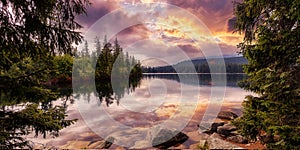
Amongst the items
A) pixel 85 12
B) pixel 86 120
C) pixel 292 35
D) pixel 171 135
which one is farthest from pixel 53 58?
pixel 86 120

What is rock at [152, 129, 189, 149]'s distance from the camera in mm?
11398

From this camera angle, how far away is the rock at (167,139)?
11398 millimetres

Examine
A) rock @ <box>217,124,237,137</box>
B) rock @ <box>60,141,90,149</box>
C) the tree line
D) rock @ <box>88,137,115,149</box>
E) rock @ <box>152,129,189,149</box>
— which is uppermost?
the tree line

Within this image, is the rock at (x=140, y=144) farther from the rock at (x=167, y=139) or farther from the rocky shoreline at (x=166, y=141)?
the rock at (x=167, y=139)

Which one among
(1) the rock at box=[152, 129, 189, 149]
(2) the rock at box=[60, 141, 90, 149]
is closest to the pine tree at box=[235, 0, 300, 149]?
(1) the rock at box=[152, 129, 189, 149]

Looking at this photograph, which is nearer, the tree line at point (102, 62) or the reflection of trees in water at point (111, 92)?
the reflection of trees in water at point (111, 92)

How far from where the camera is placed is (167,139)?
460 inches

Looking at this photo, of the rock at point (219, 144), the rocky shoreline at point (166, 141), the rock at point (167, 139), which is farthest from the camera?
the rock at point (167, 139)

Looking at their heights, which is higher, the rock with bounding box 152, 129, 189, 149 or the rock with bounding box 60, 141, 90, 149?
the rock with bounding box 152, 129, 189, 149

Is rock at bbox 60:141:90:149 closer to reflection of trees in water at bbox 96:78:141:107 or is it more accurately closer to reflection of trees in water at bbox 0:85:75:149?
reflection of trees in water at bbox 0:85:75:149

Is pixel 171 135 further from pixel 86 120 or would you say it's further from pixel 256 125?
pixel 86 120

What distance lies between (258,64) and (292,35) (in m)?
1.28

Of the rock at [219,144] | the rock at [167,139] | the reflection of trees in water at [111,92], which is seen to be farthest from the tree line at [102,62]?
the rock at [219,144]

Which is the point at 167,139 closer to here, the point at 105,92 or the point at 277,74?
the point at 277,74
